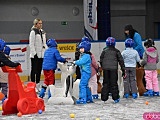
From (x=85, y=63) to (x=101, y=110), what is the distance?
3.75ft

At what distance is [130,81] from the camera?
326 inches

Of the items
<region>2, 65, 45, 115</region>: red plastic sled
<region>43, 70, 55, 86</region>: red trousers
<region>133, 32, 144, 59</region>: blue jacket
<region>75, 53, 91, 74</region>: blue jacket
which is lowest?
<region>2, 65, 45, 115</region>: red plastic sled

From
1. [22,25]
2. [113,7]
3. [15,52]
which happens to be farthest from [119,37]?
[15,52]

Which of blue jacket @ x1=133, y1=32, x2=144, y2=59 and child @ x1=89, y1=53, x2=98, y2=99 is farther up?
blue jacket @ x1=133, y1=32, x2=144, y2=59

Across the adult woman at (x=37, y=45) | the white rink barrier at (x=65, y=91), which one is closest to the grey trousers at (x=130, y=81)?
Result: the white rink barrier at (x=65, y=91)

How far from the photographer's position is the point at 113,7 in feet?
74.2

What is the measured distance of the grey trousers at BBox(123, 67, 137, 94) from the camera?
824 centimetres

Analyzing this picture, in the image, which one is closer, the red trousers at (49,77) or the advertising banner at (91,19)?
the red trousers at (49,77)

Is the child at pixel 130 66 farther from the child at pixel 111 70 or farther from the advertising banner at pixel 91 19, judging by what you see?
the advertising banner at pixel 91 19

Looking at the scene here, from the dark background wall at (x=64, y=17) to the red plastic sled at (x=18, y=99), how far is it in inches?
556

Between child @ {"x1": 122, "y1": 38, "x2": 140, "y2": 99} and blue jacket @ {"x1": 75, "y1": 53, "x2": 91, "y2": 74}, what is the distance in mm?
1018

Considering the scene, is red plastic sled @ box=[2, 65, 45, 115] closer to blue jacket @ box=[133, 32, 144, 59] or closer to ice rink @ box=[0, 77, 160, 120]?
ice rink @ box=[0, 77, 160, 120]

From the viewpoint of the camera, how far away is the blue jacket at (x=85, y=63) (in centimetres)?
Answer: 749

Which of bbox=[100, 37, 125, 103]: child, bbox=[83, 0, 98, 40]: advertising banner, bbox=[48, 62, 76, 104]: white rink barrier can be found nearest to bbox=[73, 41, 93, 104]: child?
bbox=[48, 62, 76, 104]: white rink barrier
